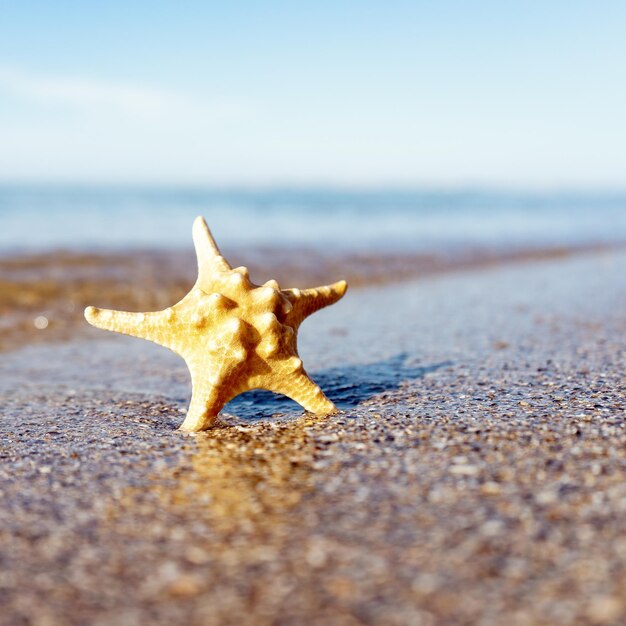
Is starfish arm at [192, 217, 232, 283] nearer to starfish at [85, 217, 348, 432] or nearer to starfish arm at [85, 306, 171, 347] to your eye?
starfish at [85, 217, 348, 432]

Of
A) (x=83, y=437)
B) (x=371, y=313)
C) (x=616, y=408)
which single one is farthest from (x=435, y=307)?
(x=83, y=437)

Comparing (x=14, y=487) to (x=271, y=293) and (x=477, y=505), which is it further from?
(x=477, y=505)

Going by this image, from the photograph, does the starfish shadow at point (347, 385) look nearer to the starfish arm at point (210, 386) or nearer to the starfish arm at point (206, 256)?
the starfish arm at point (210, 386)

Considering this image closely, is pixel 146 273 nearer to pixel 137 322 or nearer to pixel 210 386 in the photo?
pixel 137 322

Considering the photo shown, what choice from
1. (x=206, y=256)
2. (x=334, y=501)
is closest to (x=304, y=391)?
(x=206, y=256)

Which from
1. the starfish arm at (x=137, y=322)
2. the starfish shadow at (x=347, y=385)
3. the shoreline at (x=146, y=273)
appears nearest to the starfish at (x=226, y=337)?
the starfish arm at (x=137, y=322)
